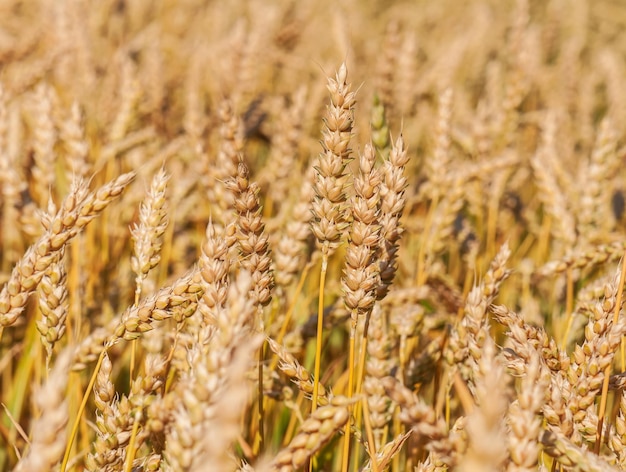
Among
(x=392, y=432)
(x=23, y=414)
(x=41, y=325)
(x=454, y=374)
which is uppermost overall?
(x=41, y=325)

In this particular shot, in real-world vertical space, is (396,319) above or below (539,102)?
below

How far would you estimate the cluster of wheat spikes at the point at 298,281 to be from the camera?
790 millimetres

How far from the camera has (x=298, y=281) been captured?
2396 mm

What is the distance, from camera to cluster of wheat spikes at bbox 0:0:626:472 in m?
0.79

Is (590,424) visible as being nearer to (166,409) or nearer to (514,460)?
(514,460)

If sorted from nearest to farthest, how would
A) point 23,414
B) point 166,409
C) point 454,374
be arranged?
point 166,409
point 454,374
point 23,414

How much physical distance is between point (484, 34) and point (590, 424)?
4186mm

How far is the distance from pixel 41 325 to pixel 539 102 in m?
4.19

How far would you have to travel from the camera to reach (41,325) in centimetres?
106

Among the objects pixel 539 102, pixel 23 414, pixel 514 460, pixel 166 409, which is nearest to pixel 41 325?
pixel 166 409

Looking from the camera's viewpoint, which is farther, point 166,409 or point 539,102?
point 539,102

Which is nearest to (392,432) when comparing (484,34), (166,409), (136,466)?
(136,466)

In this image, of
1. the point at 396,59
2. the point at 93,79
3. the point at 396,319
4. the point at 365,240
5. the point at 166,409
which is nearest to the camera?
the point at 166,409

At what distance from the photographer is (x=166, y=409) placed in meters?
0.84
